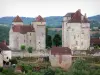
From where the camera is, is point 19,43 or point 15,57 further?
point 19,43

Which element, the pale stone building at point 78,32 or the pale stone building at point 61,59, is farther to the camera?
the pale stone building at point 78,32

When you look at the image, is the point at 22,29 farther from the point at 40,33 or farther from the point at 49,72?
the point at 49,72

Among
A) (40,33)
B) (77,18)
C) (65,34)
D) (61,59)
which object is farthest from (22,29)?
(61,59)

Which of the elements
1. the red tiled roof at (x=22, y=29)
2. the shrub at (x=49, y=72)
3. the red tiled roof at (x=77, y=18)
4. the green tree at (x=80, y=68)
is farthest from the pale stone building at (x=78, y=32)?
the shrub at (x=49, y=72)

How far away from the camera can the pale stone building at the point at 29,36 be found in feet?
225

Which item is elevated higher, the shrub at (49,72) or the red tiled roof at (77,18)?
the red tiled roof at (77,18)

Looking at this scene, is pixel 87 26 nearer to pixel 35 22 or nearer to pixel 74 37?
pixel 74 37

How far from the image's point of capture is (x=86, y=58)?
62.4 m

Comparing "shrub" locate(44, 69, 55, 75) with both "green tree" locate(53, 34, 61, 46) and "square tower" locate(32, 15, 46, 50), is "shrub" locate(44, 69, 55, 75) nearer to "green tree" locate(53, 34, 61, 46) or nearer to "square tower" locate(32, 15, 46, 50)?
"square tower" locate(32, 15, 46, 50)

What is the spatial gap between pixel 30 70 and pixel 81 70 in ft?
18.9

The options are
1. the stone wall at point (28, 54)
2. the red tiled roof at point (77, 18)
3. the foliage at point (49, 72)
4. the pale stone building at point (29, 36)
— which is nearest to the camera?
the foliage at point (49, 72)

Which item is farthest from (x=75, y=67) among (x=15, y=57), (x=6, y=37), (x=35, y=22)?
(x=6, y=37)

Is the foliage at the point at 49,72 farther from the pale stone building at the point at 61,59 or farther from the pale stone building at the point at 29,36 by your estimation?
the pale stone building at the point at 29,36

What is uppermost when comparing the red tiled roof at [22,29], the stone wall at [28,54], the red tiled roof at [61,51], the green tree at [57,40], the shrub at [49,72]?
the red tiled roof at [22,29]
